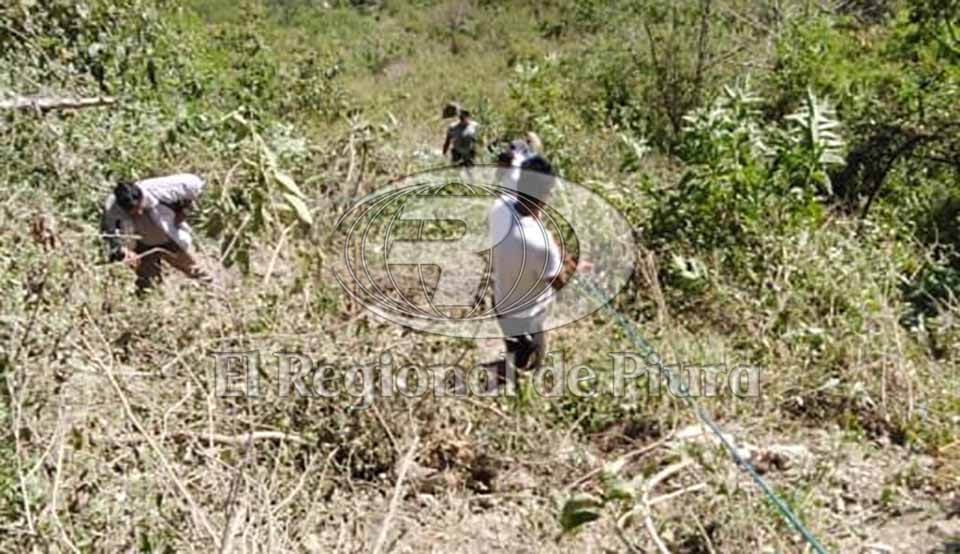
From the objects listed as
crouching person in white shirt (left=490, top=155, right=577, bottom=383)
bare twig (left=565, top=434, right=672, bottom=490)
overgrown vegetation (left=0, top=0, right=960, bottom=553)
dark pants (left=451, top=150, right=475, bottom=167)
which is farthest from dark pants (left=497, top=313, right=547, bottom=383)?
dark pants (left=451, top=150, right=475, bottom=167)

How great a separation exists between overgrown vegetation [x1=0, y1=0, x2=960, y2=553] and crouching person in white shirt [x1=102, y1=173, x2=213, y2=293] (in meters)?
0.15

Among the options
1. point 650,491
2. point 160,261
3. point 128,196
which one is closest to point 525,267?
point 650,491

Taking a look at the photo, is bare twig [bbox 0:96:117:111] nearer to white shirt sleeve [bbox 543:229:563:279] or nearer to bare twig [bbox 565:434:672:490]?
white shirt sleeve [bbox 543:229:563:279]

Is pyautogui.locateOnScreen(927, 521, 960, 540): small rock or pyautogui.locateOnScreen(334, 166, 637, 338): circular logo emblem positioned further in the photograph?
pyautogui.locateOnScreen(334, 166, 637, 338): circular logo emblem

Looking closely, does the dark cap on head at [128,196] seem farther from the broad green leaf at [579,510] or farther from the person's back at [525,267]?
the broad green leaf at [579,510]

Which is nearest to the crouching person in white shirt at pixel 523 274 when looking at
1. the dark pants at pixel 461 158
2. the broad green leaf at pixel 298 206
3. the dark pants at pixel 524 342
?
the dark pants at pixel 524 342

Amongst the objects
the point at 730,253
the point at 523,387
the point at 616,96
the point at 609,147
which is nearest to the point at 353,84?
the point at 616,96

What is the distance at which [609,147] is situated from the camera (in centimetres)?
849

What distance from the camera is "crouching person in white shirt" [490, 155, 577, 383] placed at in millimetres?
3889

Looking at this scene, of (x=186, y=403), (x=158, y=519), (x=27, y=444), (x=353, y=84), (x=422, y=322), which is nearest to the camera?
(x=158, y=519)

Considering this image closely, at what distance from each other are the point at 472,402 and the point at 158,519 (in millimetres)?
1381

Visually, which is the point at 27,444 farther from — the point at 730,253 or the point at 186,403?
the point at 730,253

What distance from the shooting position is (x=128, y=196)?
15.0 ft

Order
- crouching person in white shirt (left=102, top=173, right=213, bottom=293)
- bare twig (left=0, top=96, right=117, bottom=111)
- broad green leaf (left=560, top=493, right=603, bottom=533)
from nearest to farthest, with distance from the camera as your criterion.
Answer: broad green leaf (left=560, top=493, right=603, bottom=533) < crouching person in white shirt (left=102, top=173, right=213, bottom=293) < bare twig (left=0, top=96, right=117, bottom=111)
